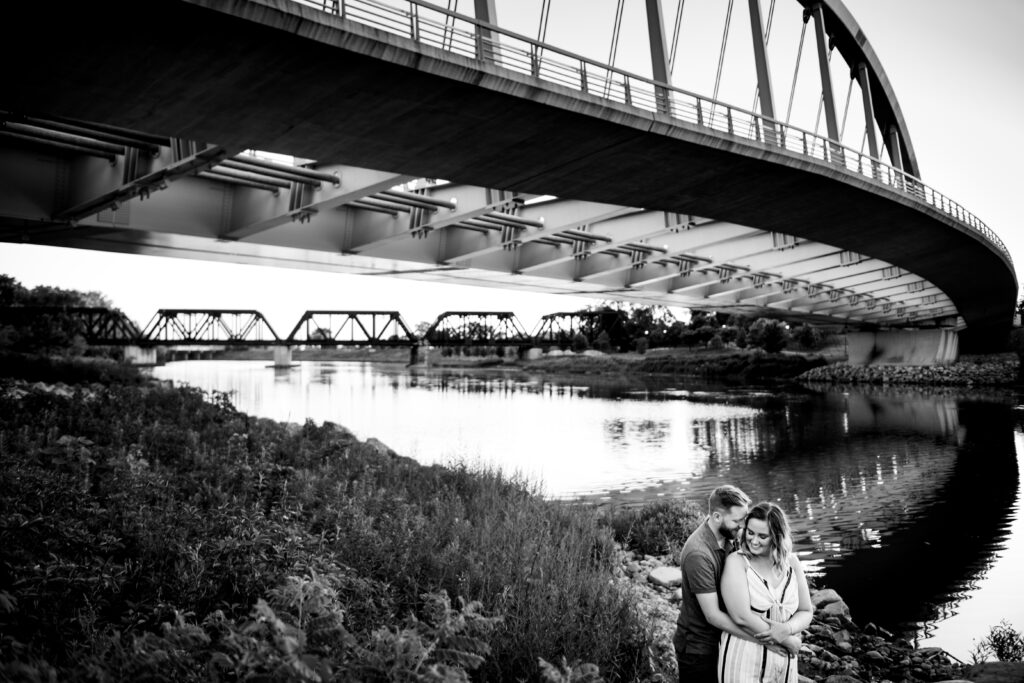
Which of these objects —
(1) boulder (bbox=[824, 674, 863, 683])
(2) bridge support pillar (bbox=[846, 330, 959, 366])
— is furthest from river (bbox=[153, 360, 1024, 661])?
(2) bridge support pillar (bbox=[846, 330, 959, 366])

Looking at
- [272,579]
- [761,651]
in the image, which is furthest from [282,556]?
[761,651]

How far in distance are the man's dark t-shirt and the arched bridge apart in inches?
351

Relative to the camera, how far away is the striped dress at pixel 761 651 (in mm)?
4496

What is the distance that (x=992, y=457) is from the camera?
21188 mm

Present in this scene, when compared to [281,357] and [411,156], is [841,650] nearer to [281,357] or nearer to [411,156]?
[411,156]

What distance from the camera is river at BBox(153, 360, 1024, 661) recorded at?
10062 millimetres

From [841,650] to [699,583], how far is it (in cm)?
402

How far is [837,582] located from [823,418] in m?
25.3

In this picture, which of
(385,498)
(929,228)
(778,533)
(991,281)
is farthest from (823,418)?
(778,533)

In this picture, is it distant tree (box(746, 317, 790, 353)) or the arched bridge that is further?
distant tree (box(746, 317, 790, 353))

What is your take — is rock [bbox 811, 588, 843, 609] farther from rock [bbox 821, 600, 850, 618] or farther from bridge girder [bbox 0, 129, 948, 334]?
bridge girder [bbox 0, 129, 948, 334]

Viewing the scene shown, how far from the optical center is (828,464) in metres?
20.1

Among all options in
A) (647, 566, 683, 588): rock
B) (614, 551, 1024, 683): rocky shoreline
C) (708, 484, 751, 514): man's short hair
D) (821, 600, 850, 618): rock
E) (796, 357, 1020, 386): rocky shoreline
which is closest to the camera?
(708, 484, 751, 514): man's short hair

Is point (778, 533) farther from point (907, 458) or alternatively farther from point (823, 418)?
point (823, 418)
